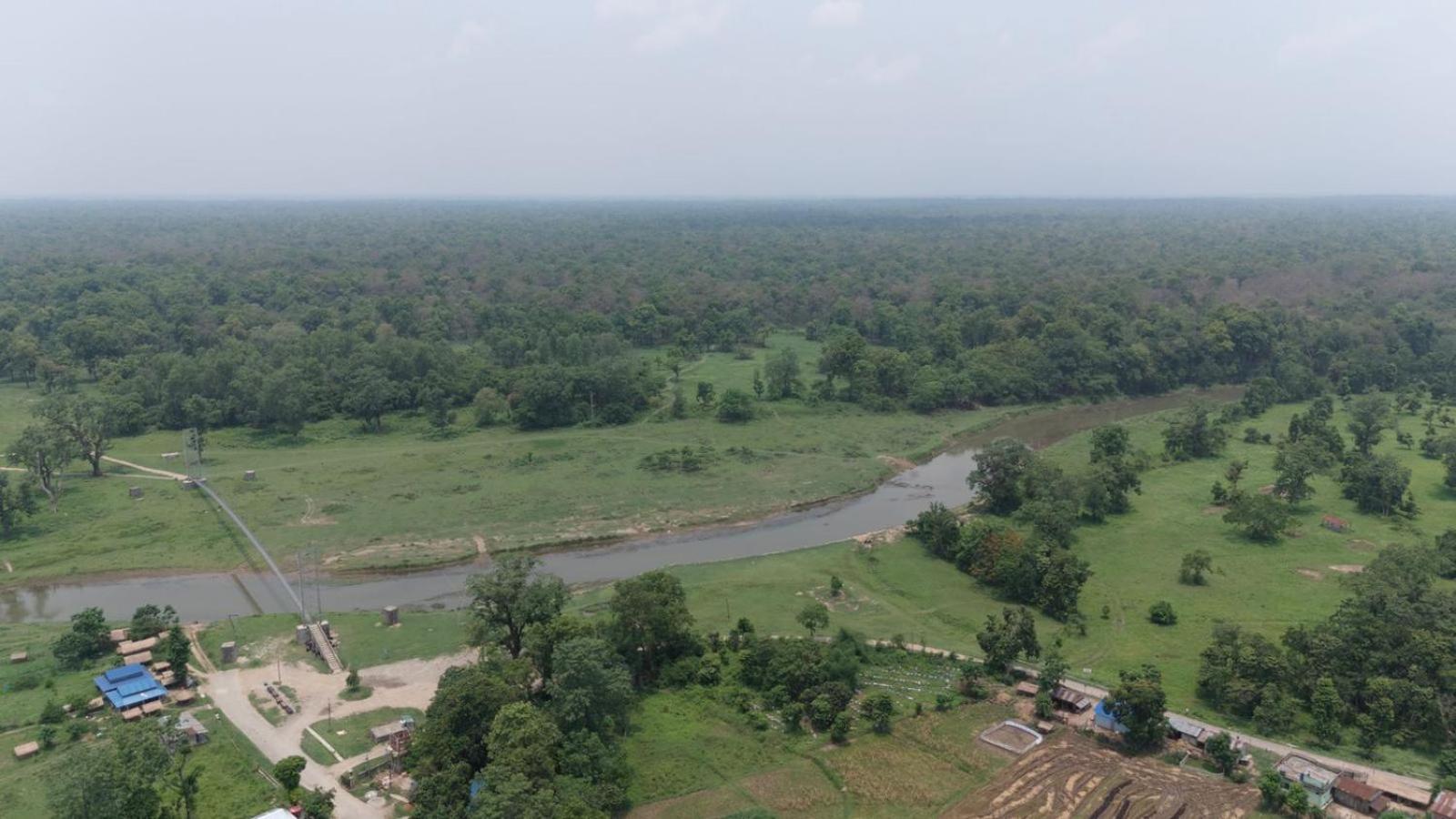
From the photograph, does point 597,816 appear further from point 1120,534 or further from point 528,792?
point 1120,534

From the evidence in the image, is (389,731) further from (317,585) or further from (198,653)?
(317,585)

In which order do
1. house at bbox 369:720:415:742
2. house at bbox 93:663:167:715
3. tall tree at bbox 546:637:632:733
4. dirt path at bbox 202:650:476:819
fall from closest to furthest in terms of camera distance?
tall tree at bbox 546:637:632:733, dirt path at bbox 202:650:476:819, house at bbox 369:720:415:742, house at bbox 93:663:167:715

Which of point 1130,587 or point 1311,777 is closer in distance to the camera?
point 1311,777

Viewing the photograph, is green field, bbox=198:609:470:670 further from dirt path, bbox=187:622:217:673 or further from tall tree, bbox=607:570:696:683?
tall tree, bbox=607:570:696:683

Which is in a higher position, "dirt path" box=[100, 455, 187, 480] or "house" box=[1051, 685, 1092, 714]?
"dirt path" box=[100, 455, 187, 480]

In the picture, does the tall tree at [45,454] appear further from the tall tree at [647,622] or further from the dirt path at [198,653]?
the tall tree at [647,622]

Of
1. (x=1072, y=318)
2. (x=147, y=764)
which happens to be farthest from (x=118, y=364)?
(x=1072, y=318)

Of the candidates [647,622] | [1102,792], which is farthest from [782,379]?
[1102,792]

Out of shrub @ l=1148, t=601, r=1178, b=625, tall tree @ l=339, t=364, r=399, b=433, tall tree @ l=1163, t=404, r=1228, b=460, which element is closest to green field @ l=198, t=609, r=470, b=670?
shrub @ l=1148, t=601, r=1178, b=625
